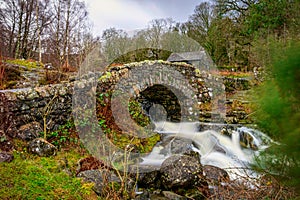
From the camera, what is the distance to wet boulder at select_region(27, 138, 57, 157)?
5.30 meters

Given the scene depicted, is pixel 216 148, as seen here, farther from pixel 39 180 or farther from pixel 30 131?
pixel 39 180

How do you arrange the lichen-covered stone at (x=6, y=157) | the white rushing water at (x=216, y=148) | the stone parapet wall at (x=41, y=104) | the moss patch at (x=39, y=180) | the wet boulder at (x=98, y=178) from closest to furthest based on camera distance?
the moss patch at (x=39, y=180) < the wet boulder at (x=98, y=178) < the lichen-covered stone at (x=6, y=157) < the stone parapet wall at (x=41, y=104) < the white rushing water at (x=216, y=148)

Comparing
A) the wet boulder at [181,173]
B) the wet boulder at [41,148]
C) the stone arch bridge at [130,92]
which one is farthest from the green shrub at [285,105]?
the stone arch bridge at [130,92]

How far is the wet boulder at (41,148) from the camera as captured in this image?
530cm

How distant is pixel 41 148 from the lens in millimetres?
5383

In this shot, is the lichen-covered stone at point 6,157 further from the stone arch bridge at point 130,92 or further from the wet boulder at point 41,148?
the stone arch bridge at point 130,92

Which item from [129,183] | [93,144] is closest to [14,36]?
[93,144]

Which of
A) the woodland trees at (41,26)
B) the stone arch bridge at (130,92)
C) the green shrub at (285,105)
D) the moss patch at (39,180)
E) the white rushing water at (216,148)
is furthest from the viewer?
the woodland trees at (41,26)

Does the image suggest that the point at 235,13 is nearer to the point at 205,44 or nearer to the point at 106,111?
the point at 205,44

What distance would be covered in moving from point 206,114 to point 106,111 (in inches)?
212

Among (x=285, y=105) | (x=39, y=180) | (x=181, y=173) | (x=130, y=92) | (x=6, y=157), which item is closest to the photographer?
(x=285, y=105)

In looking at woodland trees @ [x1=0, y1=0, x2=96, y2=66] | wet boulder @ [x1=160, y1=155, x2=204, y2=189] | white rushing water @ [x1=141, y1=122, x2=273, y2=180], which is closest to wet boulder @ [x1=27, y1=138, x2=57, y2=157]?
white rushing water @ [x1=141, y1=122, x2=273, y2=180]

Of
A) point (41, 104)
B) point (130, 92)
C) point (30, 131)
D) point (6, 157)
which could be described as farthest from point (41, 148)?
point (130, 92)

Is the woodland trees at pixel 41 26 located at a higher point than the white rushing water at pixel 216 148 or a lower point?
higher
